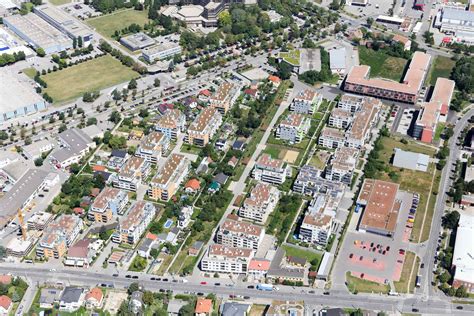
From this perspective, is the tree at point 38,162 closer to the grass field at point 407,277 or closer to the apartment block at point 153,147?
the apartment block at point 153,147

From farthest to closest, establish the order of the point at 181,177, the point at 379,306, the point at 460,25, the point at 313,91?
the point at 460,25 → the point at 313,91 → the point at 181,177 → the point at 379,306

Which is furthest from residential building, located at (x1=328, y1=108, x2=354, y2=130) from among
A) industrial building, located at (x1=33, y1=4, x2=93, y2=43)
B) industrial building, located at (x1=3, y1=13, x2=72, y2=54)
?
industrial building, located at (x1=3, y1=13, x2=72, y2=54)

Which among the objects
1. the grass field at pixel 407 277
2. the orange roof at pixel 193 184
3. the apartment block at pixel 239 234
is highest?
the grass field at pixel 407 277

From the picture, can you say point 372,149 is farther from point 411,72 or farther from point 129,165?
point 129,165

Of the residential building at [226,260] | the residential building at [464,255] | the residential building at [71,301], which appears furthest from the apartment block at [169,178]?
the residential building at [464,255]

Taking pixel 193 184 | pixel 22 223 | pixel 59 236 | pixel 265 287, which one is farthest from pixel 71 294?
pixel 193 184

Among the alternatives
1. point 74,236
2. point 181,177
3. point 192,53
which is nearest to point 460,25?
point 192,53
